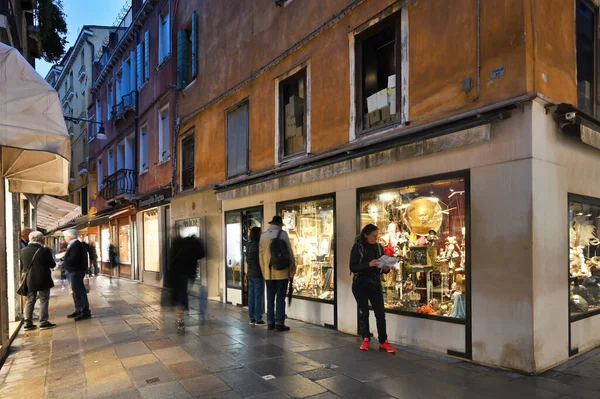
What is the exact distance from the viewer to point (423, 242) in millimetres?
6645

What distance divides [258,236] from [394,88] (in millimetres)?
3608

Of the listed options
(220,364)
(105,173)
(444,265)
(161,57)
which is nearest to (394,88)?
(444,265)

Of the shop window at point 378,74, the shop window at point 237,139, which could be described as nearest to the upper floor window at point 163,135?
the shop window at point 237,139

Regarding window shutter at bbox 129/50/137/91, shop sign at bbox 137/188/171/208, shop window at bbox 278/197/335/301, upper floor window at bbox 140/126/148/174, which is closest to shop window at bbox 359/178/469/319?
shop window at bbox 278/197/335/301

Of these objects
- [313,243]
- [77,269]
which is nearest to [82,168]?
[77,269]

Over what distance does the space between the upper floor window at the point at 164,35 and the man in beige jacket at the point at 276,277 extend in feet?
35.8

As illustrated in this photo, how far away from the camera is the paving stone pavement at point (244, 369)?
463 centimetres

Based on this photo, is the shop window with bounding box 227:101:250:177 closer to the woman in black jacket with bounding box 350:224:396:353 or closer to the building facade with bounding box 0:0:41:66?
the building facade with bounding box 0:0:41:66

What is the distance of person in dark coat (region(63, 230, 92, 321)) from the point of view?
896cm

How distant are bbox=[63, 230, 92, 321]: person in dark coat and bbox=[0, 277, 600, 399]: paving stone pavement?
1387 millimetres

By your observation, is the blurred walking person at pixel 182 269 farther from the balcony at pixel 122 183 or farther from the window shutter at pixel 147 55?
the balcony at pixel 122 183

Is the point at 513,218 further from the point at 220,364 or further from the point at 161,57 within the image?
the point at 161,57

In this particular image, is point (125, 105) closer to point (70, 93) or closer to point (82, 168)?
point (82, 168)

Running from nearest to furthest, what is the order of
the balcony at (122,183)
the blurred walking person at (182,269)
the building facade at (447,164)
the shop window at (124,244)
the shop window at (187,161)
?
the building facade at (447,164) < the blurred walking person at (182,269) < the shop window at (187,161) < the balcony at (122,183) < the shop window at (124,244)
